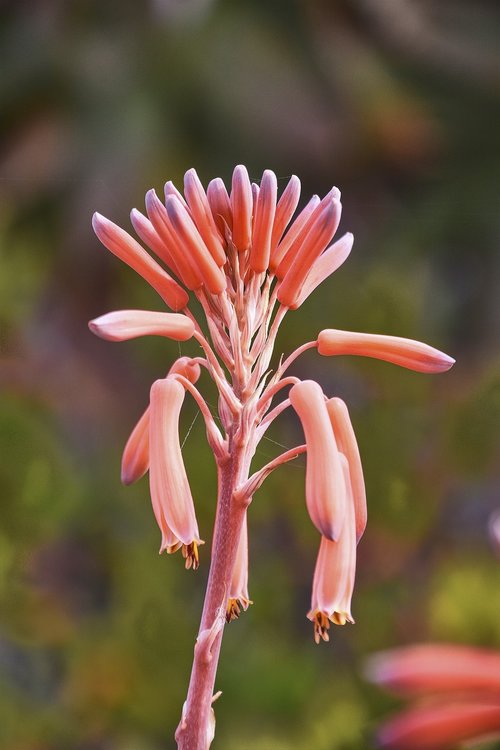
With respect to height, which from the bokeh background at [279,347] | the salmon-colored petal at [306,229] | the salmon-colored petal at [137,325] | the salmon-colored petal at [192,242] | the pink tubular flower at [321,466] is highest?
the bokeh background at [279,347]

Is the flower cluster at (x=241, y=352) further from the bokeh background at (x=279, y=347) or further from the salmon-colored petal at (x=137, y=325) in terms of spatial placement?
the bokeh background at (x=279, y=347)

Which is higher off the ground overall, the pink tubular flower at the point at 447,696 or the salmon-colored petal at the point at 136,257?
the salmon-colored petal at the point at 136,257

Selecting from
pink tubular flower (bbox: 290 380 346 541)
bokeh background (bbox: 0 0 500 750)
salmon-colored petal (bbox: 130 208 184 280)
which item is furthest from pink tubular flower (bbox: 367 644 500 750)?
bokeh background (bbox: 0 0 500 750)

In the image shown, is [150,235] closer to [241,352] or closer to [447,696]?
[241,352]

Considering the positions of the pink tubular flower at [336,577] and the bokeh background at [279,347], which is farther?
the bokeh background at [279,347]

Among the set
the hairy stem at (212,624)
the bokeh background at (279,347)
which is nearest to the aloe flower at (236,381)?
the hairy stem at (212,624)

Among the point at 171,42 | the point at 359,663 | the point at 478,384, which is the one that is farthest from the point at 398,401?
the point at 171,42

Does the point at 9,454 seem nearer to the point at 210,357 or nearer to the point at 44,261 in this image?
the point at 44,261
